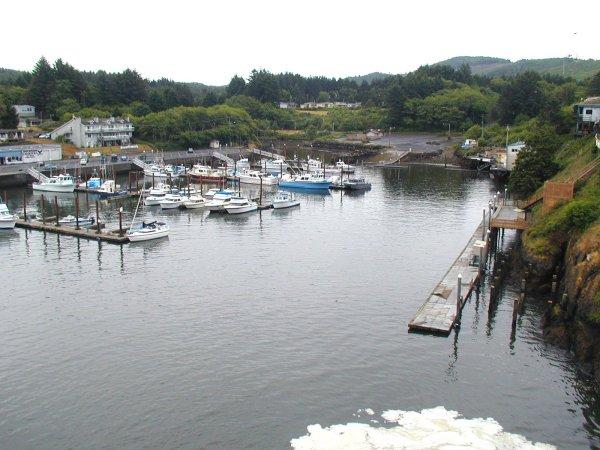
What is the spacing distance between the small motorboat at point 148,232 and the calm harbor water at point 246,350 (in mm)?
2530

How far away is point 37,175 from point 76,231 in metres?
33.3

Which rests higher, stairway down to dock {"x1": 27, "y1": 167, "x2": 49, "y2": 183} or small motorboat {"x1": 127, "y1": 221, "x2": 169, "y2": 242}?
stairway down to dock {"x1": 27, "y1": 167, "x2": 49, "y2": 183}

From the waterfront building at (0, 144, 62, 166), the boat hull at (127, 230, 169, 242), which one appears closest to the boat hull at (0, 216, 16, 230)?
the boat hull at (127, 230, 169, 242)

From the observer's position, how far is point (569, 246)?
33.4 metres

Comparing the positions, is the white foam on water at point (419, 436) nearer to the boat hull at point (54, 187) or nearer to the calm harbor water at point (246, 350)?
the calm harbor water at point (246, 350)

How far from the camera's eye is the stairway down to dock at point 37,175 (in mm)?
80600

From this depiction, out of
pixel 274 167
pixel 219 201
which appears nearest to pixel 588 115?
pixel 219 201

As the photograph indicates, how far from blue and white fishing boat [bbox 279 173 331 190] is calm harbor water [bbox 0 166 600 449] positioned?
31612mm

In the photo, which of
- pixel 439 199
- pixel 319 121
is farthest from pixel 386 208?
pixel 319 121

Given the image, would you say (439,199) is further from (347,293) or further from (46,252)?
(46,252)

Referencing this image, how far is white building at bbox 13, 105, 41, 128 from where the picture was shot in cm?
12156

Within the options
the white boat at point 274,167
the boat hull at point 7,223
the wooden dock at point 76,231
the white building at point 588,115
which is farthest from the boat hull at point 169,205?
the white building at point 588,115

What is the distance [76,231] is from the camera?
53094mm

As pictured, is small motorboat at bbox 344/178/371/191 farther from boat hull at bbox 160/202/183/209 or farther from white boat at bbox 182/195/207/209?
boat hull at bbox 160/202/183/209
